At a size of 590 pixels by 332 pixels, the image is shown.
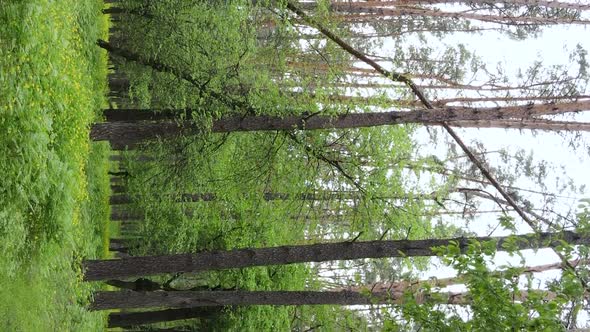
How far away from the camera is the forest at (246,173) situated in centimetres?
815

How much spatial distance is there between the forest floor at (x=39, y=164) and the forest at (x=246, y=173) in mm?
31

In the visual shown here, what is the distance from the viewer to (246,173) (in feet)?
44.5

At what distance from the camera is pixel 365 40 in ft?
88.6

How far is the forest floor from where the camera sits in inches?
323

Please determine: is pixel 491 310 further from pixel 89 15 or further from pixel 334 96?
pixel 89 15

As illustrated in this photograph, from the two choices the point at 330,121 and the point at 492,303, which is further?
the point at 330,121

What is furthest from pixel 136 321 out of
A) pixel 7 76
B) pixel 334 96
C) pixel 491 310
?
pixel 491 310

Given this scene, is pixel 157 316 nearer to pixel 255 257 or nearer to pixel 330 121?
pixel 255 257

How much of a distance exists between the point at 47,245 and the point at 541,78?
32.7 feet

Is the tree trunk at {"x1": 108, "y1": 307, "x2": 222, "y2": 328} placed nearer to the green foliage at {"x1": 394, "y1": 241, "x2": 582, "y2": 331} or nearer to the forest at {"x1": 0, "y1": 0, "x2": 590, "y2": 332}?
the forest at {"x1": 0, "y1": 0, "x2": 590, "y2": 332}

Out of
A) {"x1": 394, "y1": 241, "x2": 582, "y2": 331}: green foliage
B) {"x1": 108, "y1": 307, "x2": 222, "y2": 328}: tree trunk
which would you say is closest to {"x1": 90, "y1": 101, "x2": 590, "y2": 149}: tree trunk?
{"x1": 394, "y1": 241, "x2": 582, "y2": 331}: green foliage

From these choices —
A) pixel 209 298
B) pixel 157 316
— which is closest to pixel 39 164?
pixel 209 298

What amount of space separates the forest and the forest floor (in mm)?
31

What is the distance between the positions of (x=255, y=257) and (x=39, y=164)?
4171mm
